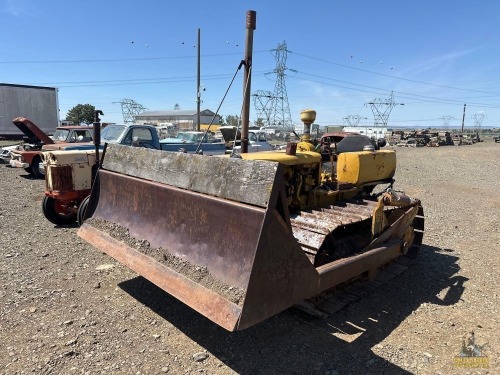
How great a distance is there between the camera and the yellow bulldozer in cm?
268

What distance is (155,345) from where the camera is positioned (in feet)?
10.5

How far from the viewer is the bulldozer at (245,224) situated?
268 centimetres

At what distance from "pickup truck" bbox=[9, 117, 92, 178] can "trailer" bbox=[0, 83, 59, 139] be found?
387 inches

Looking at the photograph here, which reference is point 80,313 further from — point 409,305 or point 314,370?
point 409,305

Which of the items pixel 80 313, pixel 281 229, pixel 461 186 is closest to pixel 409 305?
pixel 281 229

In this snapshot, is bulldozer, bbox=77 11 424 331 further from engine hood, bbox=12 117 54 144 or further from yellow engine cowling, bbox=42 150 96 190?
engine hood, bbox=12 117 54 144

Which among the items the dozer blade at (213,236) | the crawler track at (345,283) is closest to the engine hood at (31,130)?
the dozer blade at (213,236)

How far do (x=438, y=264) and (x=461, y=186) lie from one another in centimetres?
850

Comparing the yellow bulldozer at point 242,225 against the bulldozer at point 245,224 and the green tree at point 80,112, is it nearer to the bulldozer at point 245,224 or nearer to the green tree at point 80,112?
the bulldozer at point 245,224

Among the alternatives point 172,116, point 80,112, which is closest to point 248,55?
point 80,112

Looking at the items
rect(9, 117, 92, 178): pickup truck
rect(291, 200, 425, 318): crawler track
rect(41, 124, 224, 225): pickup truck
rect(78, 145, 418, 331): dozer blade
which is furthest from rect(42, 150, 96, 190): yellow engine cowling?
rect(9, 117, 92, 178): pickup truck

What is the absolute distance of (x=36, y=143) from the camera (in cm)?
1299

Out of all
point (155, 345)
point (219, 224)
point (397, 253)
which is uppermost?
point (219, 224)

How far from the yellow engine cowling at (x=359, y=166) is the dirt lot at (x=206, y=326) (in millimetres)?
1397
